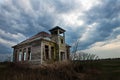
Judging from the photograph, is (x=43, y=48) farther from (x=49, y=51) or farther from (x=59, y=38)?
(x=59, y=38)

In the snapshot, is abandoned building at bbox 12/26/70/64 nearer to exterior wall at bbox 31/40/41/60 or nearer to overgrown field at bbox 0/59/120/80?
exterior wall at bbox 31/40/41/60

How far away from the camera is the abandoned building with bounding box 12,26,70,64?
15484 mm

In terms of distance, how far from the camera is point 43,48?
1562 cm

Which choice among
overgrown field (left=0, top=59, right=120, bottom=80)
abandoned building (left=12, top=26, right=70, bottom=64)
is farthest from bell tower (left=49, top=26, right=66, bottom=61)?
overgrown field (left=0, top=59, right=120, bottom=80)

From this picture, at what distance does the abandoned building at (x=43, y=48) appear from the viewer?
15.5 m

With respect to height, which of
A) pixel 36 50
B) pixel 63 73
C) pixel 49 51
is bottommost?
pixel 63 73

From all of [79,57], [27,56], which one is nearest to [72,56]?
[79,57]

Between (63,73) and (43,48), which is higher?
(43,48)

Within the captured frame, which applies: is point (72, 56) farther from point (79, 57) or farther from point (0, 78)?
point (0, 78)

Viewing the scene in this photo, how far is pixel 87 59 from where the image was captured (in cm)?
941

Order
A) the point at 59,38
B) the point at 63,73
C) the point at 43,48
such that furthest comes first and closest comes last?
1. the point at 59,38
2. the point at 43,48
3. the point at 63,73

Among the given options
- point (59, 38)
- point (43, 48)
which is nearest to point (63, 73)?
point (43, 48)

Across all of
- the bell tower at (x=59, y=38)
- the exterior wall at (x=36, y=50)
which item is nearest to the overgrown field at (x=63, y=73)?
the exterior wall at (x=36, y=50)

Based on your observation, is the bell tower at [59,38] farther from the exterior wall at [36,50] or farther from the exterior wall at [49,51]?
the exterior wall at [36,50]
